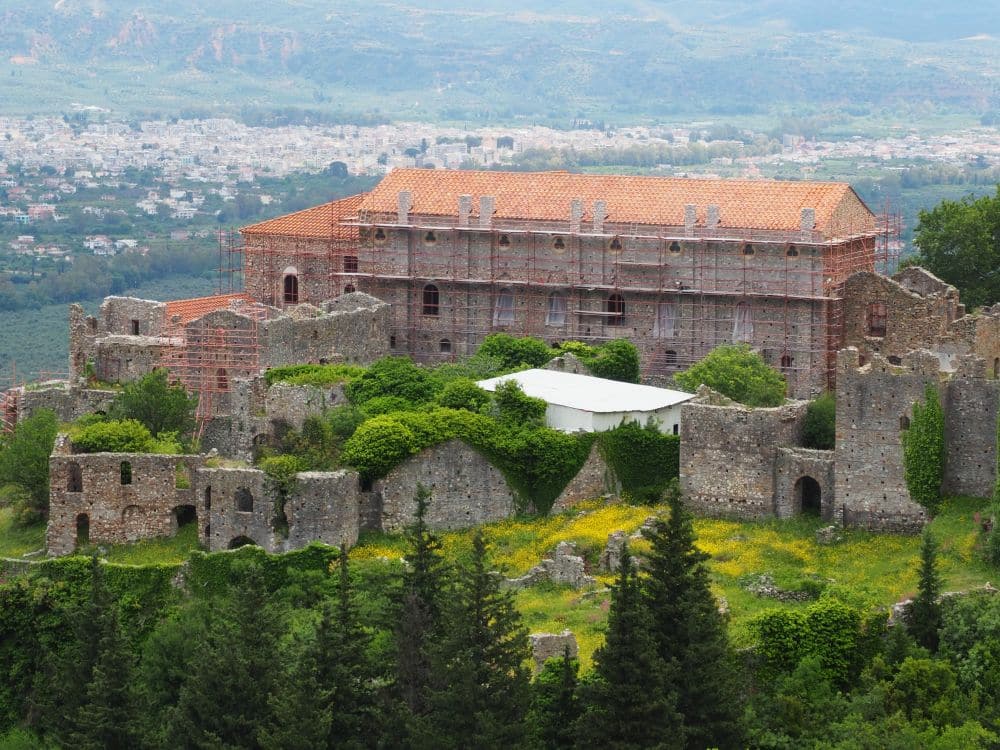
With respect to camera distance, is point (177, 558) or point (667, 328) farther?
point (667, 328)

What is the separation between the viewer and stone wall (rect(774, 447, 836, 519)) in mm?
59438

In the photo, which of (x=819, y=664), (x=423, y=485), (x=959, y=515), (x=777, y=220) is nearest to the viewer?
(x=819, y=664)

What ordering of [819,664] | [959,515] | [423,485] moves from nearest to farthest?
[819,664] < [959,515] < [423,485]

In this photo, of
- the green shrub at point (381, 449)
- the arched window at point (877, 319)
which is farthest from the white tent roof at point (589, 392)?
the arched window at point (877, 319)

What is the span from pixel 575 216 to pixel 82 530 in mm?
17993

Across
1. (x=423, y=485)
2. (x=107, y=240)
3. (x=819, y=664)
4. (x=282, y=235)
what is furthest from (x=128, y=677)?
(x=107, y=240)

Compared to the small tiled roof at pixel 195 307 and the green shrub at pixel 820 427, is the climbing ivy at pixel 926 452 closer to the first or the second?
the green shrub at pixel 820 427

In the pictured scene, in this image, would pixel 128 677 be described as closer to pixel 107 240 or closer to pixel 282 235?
pixel 282 235

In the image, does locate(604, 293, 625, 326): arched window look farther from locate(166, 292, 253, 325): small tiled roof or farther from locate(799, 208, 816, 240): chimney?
locate(166, 292, 253, 325): small tiled roof

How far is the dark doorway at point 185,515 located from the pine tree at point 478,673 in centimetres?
1293

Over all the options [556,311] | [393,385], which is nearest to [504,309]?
[556,311]

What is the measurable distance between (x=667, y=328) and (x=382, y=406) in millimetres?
11066

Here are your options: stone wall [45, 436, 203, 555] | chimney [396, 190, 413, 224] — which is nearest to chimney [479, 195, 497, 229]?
chimney [396, 190, 413, 224]

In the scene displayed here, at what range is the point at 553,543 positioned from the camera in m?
59.9
